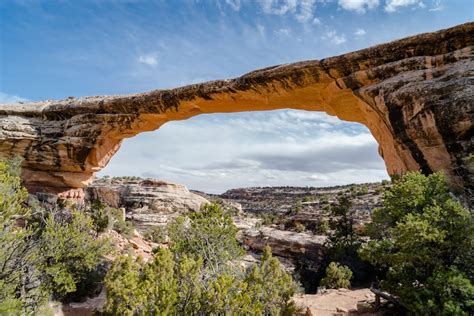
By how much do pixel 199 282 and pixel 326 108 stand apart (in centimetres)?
984

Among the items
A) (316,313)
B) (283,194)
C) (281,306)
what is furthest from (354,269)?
(283,194)

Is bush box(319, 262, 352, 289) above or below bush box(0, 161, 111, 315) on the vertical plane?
below

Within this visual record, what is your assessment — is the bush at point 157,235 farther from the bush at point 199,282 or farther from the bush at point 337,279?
the bush at point 337,279

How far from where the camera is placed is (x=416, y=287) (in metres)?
7.21

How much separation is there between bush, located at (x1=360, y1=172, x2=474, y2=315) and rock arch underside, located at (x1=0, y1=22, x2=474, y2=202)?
6.15 ft

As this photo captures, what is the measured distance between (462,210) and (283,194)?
183 ft

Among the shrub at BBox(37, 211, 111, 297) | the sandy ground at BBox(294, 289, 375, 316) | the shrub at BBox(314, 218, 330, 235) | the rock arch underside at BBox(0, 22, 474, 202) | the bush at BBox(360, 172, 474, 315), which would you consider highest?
the rock arch underside at BBox(0, 22, 474, 202)

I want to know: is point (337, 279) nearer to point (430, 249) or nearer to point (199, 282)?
point (430, 249)

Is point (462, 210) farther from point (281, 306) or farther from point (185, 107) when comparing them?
point (185, 107)

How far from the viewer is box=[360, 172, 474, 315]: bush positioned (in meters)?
6.14

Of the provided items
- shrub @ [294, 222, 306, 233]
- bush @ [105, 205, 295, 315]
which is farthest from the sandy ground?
shrub @ [294, 222, 306, 233]

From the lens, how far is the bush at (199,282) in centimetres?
599

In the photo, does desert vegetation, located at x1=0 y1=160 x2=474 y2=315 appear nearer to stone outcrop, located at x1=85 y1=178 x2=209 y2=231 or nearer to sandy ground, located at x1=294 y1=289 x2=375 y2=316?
sandy ground, located at x1=294 y1=289 x2=375 y2=316

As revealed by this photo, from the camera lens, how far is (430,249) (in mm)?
6742
